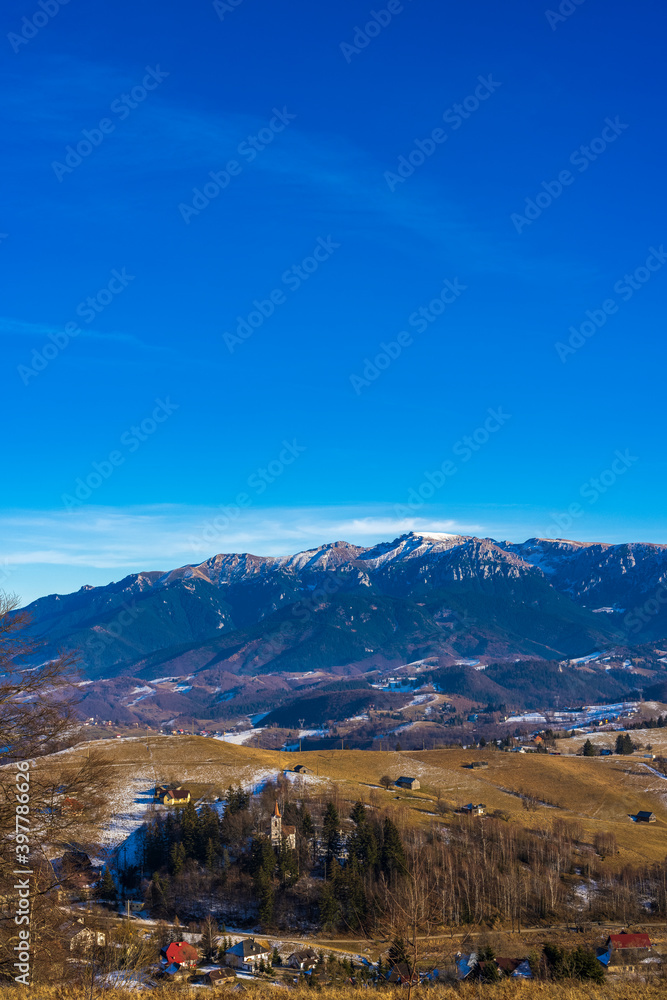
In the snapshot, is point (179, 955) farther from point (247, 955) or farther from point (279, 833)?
point (279, 833)

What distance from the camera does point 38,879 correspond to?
1528cm

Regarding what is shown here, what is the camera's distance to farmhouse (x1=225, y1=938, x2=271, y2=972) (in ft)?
190

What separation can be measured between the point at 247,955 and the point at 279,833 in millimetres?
26573

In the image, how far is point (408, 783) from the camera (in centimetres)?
13262

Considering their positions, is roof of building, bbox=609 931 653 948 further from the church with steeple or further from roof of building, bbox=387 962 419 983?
the church with steeple

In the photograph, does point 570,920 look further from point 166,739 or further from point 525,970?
point 166,739

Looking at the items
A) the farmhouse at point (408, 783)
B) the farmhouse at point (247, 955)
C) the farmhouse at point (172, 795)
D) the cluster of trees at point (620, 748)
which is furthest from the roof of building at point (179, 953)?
the cluster of trees at point (620, 748)

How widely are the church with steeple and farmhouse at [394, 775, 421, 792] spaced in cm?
4844

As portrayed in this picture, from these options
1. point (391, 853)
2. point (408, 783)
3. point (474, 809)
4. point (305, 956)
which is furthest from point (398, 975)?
point (408, 783)

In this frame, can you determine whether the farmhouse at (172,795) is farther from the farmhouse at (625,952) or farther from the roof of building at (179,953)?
the farmhouse at (625,952)

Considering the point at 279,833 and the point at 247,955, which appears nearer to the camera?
the point at 247,955

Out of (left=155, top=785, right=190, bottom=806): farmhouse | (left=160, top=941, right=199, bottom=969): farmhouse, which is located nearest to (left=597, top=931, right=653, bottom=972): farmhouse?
(left=160, top=941, right=199, bottom=969): farmhouse

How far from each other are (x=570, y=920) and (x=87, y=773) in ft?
256

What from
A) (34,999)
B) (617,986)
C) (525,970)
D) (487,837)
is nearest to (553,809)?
(487,837)
